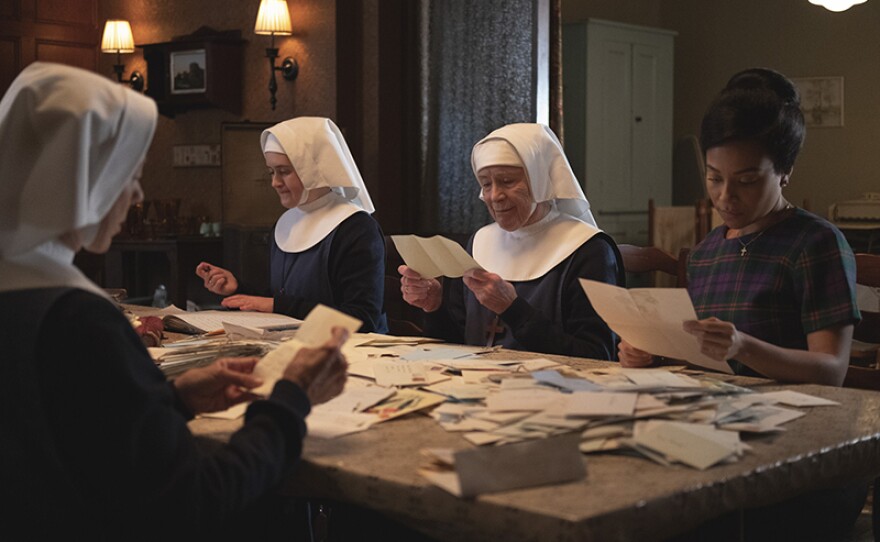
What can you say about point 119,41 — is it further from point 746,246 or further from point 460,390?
point 460,390

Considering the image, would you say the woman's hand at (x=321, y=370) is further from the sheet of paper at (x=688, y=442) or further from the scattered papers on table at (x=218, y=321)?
the scattered papers on table at (x=218, y=321)

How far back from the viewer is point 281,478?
1.67 m

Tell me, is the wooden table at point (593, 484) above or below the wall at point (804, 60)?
below

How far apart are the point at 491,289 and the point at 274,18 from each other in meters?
4.57

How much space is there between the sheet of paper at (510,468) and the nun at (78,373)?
0.28m

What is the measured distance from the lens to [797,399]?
2066mm

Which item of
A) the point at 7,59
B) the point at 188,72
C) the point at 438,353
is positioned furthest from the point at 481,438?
the point at 7,59

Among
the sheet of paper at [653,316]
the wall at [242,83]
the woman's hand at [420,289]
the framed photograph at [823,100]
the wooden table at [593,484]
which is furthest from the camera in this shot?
the framed photograph at [823,100]

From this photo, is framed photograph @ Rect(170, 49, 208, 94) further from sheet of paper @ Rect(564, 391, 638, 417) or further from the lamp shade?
sheet of paper @ Rect(564, 391, 638, 417)

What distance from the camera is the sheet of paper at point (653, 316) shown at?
7.06 ft

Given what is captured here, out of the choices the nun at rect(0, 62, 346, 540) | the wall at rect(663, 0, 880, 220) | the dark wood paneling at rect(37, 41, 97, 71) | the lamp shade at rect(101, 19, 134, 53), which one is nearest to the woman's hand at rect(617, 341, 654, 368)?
the nun at rect(0, 62, 346, 540)

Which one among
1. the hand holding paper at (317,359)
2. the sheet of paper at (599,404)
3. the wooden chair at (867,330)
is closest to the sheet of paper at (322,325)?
the hand holding paper at (317,359)

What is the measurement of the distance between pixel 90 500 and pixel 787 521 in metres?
1.27

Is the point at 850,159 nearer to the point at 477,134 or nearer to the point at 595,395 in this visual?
the point at 477,134
